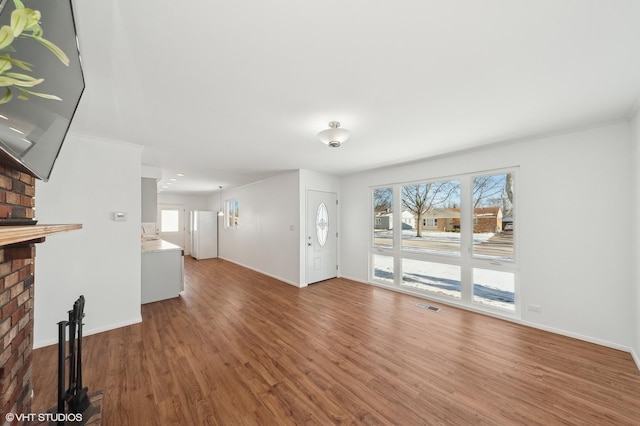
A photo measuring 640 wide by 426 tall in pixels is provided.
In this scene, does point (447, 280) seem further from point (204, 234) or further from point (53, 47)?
point (204, 234)

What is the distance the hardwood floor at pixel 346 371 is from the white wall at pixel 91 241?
352 mm

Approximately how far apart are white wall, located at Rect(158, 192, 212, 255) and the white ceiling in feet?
22.8

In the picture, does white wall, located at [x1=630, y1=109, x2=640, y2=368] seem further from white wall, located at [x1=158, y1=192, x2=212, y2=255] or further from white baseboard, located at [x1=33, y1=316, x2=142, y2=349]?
white wall, located at [x1=158, y1=192, x2=212, y2=255]

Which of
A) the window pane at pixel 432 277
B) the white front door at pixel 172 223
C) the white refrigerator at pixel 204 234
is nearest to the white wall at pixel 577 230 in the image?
the window pane at pixel 432 277

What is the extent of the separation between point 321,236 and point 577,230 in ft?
13.4

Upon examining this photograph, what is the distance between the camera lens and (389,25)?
1337 mm

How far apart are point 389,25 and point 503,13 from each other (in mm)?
583

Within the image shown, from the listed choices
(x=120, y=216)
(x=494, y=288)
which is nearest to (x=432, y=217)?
(x=494, y=288)

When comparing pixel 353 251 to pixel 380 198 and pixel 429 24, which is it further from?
pixel 429 24

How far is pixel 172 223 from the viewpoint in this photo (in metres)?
9.34

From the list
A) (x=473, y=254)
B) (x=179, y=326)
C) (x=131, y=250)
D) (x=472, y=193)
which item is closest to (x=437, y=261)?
(x=473, y=254)

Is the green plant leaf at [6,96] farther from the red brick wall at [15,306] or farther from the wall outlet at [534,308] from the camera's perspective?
the wall outlet at [534,308]

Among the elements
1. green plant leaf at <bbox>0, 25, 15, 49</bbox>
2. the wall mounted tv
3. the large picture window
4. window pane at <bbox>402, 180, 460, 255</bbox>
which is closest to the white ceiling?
the wall mounted tv

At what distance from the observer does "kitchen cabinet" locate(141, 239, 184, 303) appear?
164 inches
